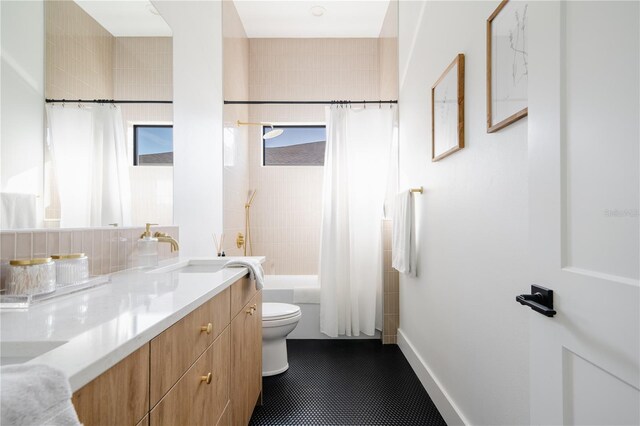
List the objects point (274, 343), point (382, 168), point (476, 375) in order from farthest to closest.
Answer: point (382, 168) < point (274, 343) < point (476, 375)

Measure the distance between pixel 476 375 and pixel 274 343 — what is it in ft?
4.32

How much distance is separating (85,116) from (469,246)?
164 centimetres

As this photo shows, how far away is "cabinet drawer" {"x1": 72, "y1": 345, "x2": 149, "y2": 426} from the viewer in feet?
1.76

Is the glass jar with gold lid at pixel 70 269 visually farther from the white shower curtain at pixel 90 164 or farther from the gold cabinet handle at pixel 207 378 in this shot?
the gold cabinet handle at pixel 207 378

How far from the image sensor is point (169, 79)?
78.2 inches

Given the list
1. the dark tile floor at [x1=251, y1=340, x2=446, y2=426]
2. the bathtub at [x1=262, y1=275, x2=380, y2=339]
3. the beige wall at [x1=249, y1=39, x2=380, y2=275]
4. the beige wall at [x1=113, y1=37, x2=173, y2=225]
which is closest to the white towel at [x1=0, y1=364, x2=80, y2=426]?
the beige wall at [x1=113, y1=37, x2=173, y2=225]

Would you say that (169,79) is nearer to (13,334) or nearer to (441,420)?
(13,334)

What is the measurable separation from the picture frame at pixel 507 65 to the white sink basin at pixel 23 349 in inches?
51.5

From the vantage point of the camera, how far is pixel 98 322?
732 millimetres

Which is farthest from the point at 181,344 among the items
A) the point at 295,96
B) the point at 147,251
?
the point at 295,96

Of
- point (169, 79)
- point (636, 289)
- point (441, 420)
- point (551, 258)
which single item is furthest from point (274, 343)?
point (636, 289)

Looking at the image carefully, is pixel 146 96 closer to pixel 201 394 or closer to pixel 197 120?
pixel 197 120

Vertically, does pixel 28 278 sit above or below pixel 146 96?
below

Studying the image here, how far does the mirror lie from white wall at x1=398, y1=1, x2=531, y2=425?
4.99 feet
